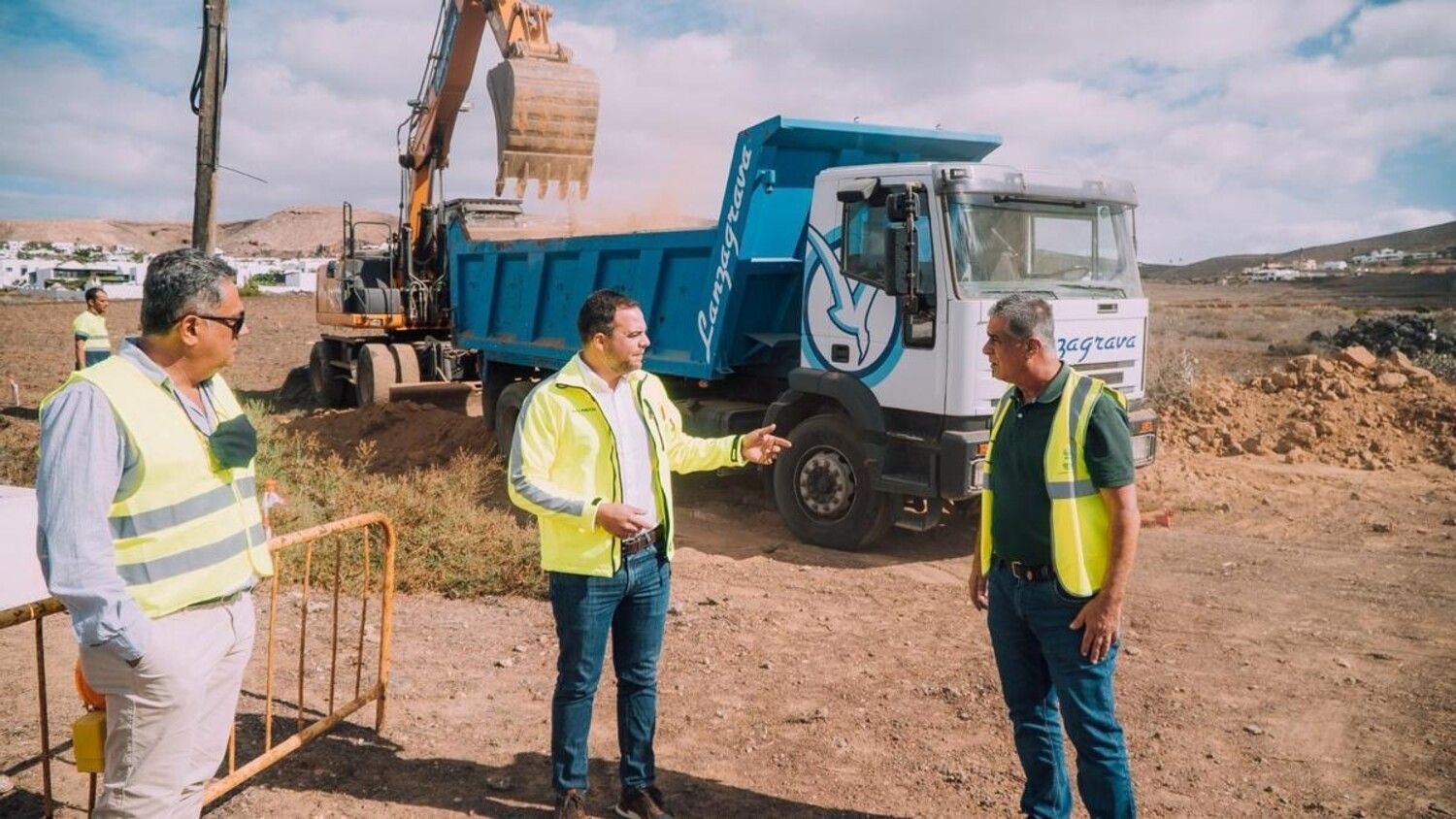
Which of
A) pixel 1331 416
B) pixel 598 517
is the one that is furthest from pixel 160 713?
pixel 1331 416

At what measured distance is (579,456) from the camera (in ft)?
11.1

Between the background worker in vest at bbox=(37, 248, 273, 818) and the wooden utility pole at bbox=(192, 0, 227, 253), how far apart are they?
19.6ft

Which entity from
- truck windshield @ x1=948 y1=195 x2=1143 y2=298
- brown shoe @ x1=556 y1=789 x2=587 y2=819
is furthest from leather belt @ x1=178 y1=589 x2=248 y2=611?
truck windshield @ x1=948 y1=195 x2=1143 y2=298

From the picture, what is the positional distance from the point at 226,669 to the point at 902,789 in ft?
8.04

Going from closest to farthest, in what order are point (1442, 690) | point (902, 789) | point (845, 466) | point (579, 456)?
point (579, 456) → point (902, 789) → point (1442, 690) → point (845, 466)

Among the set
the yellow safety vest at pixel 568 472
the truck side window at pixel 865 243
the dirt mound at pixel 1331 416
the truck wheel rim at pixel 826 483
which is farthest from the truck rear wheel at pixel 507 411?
the yellow safety vest at pixel 568 472

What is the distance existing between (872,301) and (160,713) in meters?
5.29

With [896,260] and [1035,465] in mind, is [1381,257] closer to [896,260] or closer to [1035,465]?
[896,260]

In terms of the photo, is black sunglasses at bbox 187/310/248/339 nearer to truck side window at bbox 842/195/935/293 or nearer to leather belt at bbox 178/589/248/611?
leather belt at bbox 178/589/248/611

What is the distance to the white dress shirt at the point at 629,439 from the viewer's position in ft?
11.2

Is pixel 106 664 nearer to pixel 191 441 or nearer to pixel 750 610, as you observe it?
pixel 191 441

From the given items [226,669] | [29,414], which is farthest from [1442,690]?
[29,414]

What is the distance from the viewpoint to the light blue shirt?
2250 mm

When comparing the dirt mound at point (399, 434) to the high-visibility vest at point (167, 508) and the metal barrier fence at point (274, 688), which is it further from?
the high-visibility vest at point (167, 508)
